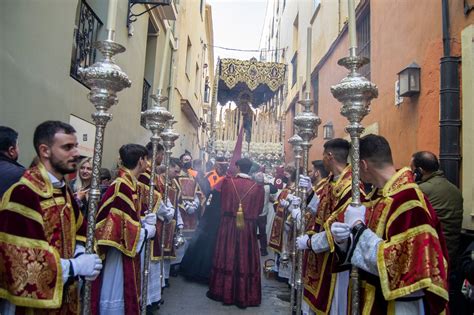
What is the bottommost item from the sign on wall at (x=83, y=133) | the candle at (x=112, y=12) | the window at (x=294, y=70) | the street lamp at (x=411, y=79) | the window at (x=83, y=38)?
the sign on wall at (x=83, y=133)

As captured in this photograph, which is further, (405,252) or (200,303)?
(200,303)

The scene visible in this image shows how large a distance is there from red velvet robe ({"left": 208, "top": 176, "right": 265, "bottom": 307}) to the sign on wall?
2.04 metres

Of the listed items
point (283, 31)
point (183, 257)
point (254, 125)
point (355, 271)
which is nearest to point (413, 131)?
point (355, 271)

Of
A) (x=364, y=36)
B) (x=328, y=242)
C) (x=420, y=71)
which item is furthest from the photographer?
(x=364, y=36)

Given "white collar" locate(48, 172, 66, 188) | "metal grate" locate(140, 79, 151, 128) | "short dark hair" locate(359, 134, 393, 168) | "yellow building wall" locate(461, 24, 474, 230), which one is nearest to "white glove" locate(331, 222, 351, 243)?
"short dark hair" locate(359, 134, 393, 168)

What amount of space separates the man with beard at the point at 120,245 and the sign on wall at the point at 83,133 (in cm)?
181

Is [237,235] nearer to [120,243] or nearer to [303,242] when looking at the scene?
[303,242]

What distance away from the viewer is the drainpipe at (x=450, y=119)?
4230 millimetres

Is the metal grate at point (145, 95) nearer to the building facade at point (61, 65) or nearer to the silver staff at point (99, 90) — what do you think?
the building facade at point (61, 65)

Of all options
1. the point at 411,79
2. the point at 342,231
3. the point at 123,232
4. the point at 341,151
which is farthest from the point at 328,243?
the point at 411,79

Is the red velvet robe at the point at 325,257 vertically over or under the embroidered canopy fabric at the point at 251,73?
under

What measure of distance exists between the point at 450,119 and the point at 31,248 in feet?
13.6

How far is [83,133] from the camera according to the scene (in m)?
5.49

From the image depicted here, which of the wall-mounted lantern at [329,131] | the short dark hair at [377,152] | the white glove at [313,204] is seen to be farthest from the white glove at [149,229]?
the wall-mounted lantern at [329,131]
